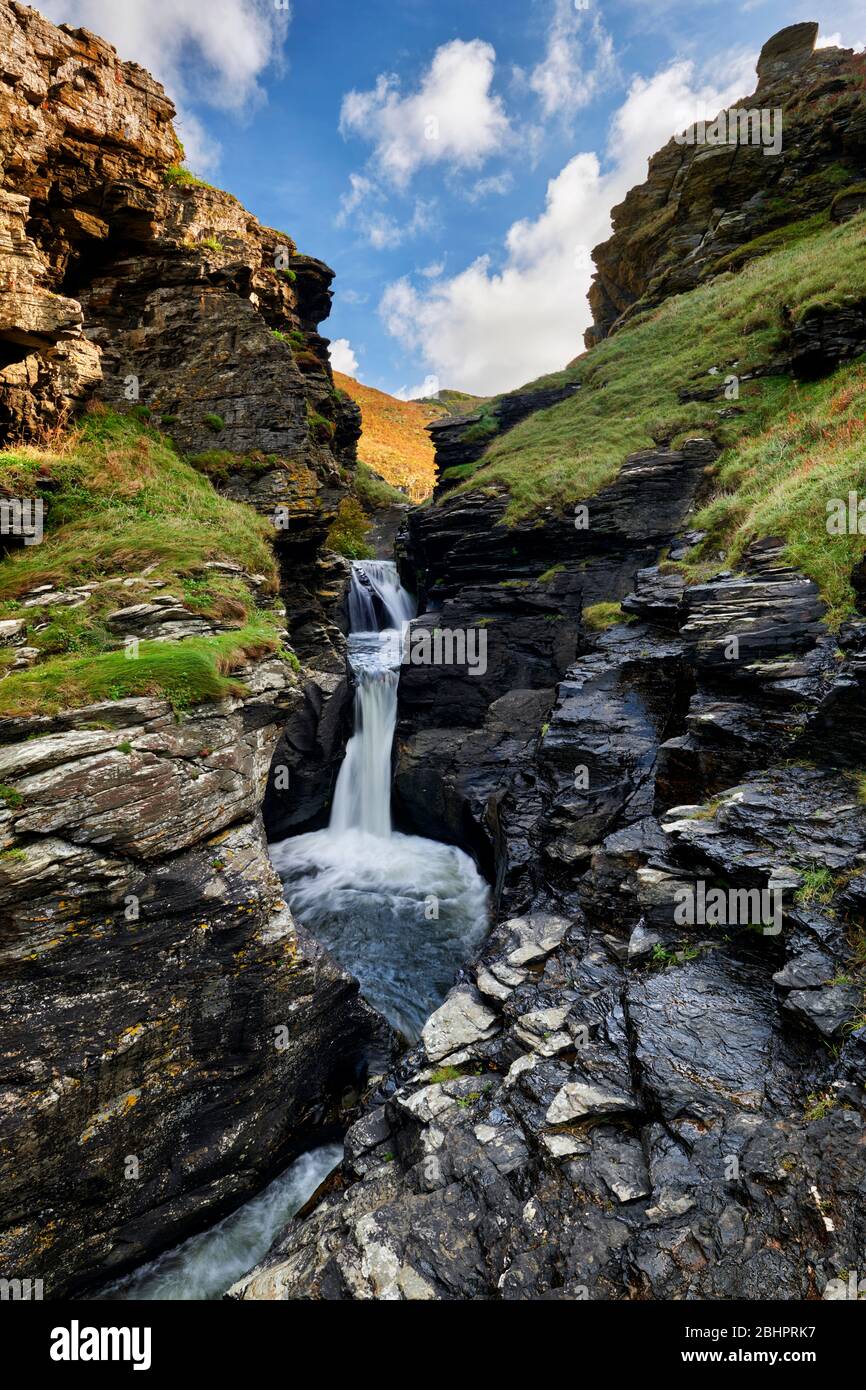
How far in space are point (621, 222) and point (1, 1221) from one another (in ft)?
215

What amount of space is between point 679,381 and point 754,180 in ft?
71.2

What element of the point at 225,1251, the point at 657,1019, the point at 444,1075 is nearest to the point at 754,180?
the point at 657,1019

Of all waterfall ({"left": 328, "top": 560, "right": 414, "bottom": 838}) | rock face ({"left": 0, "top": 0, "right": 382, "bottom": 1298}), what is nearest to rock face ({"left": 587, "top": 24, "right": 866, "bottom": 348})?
waterfall ({"left": 328, "top": 560, "right": 414, "bottom": 838})

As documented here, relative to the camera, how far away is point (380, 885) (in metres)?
17.5

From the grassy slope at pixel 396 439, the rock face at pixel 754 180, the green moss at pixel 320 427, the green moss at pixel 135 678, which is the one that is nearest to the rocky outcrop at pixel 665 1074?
the green moss at pixel 135 678

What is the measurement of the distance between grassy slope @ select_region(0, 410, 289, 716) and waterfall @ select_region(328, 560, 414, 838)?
27.4ft

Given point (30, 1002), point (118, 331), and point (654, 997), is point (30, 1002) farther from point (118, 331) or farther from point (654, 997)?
point (118, 331)

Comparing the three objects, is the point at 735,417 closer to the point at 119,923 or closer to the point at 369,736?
the point at 369,736

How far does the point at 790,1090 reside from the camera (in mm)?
4781

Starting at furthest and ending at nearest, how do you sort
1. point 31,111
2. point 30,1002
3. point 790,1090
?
1. point 31,111
2. point 30,1002
3. point 790,1090

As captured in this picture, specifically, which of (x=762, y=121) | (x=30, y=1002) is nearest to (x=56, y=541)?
(x=30, y=1002)

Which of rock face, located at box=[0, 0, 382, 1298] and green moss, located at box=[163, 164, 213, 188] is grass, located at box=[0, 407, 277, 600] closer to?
rock face, located at box=[0, 0, 382, 1298]

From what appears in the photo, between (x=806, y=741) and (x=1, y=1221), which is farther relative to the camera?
(x=806, y=741)

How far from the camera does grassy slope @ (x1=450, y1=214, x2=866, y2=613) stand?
12.5 m
